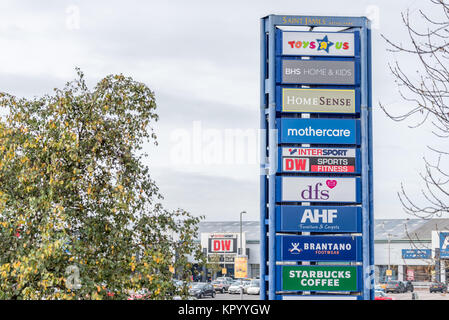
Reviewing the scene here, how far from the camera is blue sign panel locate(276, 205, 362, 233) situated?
41.6 ft

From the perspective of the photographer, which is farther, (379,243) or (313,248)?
(379,243)

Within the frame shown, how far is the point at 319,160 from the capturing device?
12.9m

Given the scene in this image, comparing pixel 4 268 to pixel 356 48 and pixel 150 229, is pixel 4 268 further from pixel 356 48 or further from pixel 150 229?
pixel 356 48

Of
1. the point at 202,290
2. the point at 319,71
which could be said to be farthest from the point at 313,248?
the point at 202,290

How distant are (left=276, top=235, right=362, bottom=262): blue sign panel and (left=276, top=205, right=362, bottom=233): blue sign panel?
17cm

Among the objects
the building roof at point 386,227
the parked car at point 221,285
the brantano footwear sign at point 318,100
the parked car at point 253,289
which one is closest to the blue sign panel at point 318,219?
the brantano footwear sign at point 318,100

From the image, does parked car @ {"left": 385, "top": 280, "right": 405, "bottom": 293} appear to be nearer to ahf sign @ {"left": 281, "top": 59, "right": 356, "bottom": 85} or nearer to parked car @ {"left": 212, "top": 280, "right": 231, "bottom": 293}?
parked car @ {"left": 212, "top": 280, "right": 231, "bottom": 293}

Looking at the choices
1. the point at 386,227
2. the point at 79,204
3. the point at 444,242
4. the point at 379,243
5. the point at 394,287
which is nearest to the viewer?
the point at 79,204

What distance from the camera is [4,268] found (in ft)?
33.9

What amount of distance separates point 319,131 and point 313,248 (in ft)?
8.08

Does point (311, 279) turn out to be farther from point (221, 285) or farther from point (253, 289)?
point (221, 285)

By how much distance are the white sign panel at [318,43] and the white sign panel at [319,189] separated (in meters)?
2.71

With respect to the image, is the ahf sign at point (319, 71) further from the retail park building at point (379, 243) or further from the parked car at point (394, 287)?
the parked car at point (394, 287)

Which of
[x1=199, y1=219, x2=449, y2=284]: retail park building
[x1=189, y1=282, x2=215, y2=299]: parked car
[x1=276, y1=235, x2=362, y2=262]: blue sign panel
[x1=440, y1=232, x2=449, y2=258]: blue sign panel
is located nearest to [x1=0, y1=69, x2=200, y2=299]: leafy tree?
[x1=276, y1=235, x2=362, y2=262]: blue sign panel
